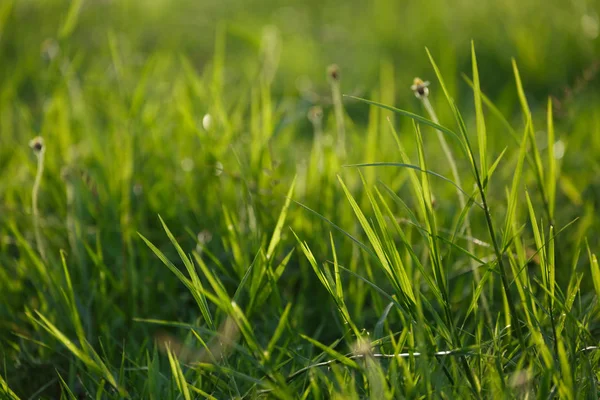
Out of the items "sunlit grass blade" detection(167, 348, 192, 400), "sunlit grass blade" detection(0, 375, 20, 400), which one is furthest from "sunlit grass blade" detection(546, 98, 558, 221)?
"sunlit grass blade" detection(0, 375, 20, 400)

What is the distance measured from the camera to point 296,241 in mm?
1399

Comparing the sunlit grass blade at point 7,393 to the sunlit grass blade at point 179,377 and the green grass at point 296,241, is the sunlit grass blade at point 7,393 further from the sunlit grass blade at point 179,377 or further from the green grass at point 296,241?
the sunlit grass blade at point 179,377

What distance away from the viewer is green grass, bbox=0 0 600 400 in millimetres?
882

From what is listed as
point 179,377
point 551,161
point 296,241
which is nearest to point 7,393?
point 179,377

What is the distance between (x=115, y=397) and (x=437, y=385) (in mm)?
493

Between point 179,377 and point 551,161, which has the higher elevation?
point 551,161

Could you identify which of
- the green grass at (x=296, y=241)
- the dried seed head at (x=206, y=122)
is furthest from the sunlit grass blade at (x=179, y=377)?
the dried seed head at (x=206, y=122)

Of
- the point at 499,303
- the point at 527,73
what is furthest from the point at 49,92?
the point at 527,73

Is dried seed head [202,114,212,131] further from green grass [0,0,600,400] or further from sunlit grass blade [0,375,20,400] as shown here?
sunlit grass blade [0,375,20,400]

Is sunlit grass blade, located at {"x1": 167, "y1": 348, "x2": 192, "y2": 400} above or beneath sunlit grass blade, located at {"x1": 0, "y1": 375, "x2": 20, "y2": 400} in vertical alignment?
above

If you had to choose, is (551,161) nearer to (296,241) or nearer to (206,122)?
(296,241)

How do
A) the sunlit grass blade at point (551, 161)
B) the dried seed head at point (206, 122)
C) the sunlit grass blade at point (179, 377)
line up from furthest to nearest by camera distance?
1. the dried seed head at point (206, 122)
2. the sunlit grass blade at point (551, 161)
3. the sunlit grass blade at point (179, 377)

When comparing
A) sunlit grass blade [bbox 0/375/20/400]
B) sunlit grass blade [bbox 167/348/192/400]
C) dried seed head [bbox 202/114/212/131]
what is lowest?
sunlit grass blade [bbox 0/375/20/400]

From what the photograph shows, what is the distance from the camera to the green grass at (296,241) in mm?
882
